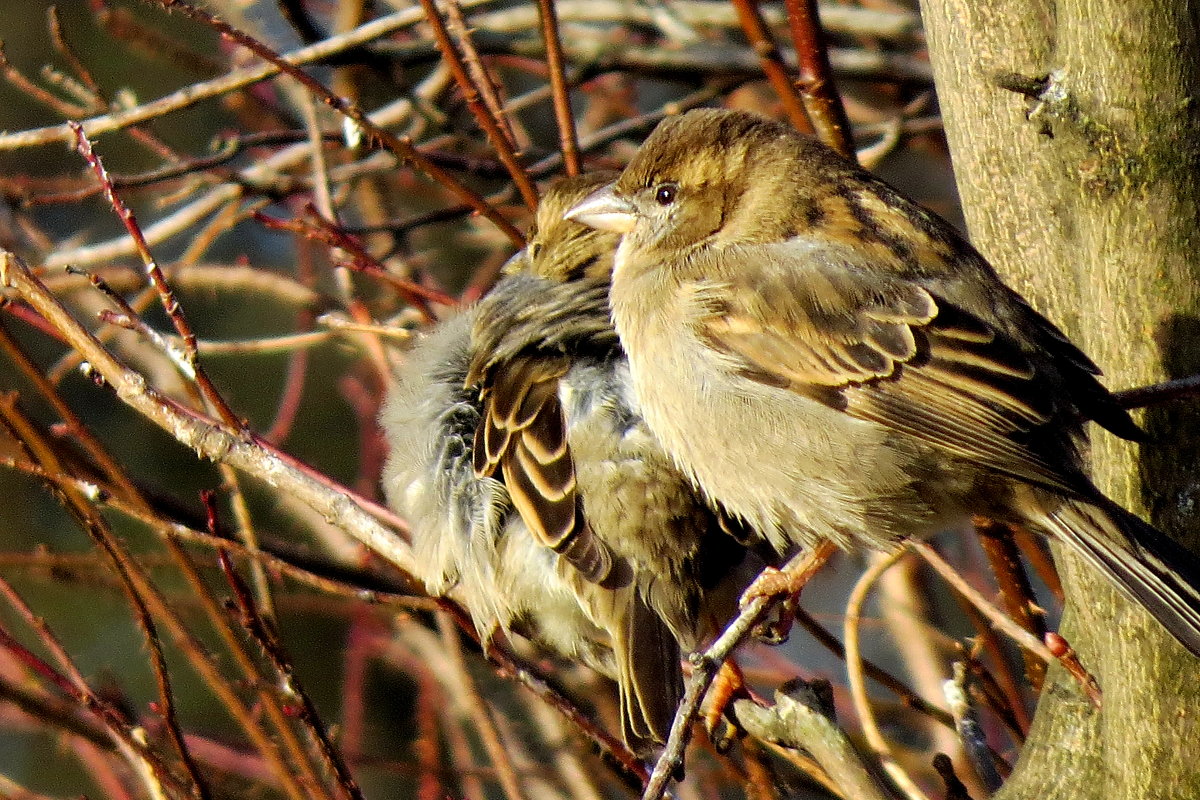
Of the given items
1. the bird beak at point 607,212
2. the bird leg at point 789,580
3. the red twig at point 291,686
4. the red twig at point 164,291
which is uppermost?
the red twig at point 164,291

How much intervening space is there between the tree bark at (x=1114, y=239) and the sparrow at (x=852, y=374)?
0.14 meters

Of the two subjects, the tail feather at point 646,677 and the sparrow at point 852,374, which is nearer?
the sparrow at point 852,374

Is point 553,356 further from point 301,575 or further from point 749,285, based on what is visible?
point 301,575

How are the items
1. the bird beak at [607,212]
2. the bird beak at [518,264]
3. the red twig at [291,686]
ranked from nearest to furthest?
1. the red twig at [291,686]
2. the bird beak at [607,212]
3. the bird beak at [518,264]

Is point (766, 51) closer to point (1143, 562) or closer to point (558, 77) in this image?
point (558, 77)

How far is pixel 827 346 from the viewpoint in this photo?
9.20 feet

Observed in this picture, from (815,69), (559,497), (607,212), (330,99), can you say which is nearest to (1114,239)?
(815,69)

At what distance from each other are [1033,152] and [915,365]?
0.47m

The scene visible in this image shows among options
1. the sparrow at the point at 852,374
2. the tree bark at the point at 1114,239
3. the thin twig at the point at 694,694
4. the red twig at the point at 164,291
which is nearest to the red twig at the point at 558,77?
the sparrow at the point at 852,374

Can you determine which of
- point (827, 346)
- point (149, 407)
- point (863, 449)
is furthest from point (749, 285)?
point (149, 407)

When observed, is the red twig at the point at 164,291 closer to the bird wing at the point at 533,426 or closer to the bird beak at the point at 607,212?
the bird wing at the point at 533,426

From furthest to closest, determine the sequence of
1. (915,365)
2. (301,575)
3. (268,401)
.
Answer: (268,401) → (915,365) → (301,575)

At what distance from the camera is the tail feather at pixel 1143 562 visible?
6.94ft

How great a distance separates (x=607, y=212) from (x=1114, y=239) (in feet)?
4.86
